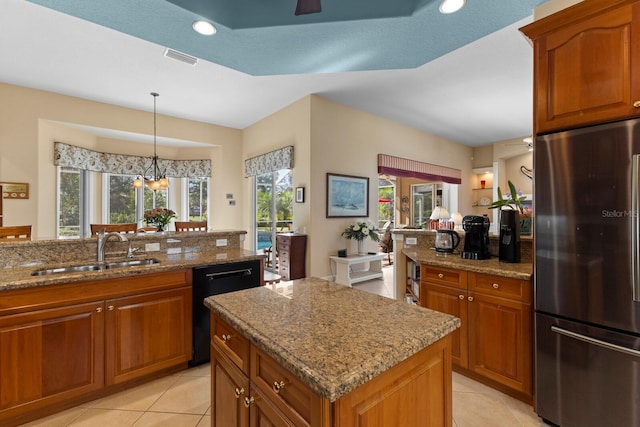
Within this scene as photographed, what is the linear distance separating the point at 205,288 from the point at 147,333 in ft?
1.62

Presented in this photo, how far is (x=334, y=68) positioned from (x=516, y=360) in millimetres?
2906

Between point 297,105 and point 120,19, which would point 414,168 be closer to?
point 297,105

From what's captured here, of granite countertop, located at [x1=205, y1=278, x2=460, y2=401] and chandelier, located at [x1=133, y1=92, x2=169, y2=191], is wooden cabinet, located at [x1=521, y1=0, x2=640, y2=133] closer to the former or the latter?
granite countertop, located at [x1=205, y1=278, x2=460, y2=401]

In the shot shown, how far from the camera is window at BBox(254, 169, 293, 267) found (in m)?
5.75

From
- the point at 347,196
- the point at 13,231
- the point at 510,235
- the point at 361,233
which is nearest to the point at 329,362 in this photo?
the point at 510,235

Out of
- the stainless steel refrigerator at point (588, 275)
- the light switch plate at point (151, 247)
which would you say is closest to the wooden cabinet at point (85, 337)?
the light switch plate at point (151, 247)

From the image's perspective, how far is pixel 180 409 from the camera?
1946 millimetres

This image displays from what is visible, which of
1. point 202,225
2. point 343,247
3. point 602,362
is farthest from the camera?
point 343,247

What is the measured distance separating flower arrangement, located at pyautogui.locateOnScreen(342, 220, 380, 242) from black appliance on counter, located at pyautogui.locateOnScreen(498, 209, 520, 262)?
2.88m

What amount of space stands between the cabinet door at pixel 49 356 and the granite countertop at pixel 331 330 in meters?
1.22

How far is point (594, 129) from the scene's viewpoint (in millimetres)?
1531

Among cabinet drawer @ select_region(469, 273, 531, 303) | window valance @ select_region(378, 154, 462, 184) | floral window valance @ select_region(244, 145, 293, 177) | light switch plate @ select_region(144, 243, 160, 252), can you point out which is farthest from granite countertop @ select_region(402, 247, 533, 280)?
window valance @ select_region(378, 154, 462, 184)

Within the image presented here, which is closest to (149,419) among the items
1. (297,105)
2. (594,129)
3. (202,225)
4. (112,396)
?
(112,396)

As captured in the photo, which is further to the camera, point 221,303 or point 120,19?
point 120,19
